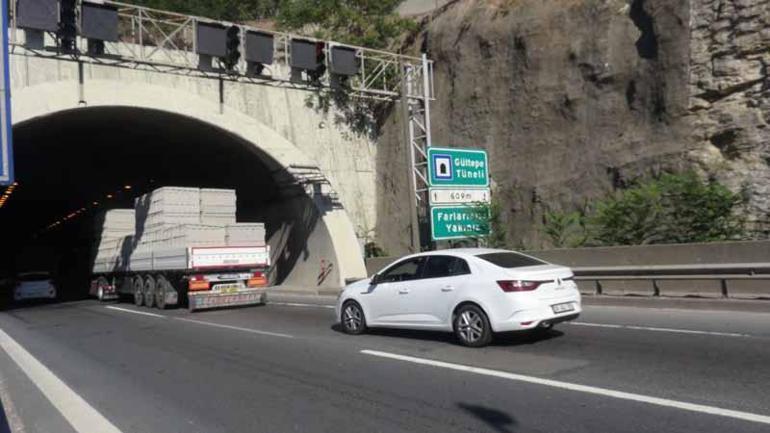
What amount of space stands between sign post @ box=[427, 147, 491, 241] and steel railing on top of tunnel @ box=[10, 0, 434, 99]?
150 inches

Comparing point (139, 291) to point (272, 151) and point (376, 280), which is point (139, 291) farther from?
point (376, 280)

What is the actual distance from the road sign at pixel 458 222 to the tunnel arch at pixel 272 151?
8009mm

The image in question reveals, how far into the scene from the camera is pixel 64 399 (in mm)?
8406

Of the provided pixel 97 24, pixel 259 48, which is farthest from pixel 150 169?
pixel 97 24

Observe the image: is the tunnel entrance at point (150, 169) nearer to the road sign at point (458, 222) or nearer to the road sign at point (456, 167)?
the road sign at point (458, 222)

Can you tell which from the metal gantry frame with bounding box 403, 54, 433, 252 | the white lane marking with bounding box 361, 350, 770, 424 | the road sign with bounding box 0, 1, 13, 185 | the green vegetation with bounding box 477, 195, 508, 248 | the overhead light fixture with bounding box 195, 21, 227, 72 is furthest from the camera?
the metal gantry frame with bounding box 403, 54, 433, 252

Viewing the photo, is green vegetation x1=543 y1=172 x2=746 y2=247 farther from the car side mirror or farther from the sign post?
the car side mirror

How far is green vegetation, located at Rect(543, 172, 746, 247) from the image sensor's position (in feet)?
58.5

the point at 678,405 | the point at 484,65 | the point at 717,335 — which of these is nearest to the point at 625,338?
the point at 717,335

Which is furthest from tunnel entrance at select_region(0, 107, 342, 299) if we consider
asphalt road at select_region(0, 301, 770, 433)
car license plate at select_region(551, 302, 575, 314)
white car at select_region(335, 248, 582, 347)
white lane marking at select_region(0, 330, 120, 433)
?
car license plate at select_region(551, 302, 575, 314)

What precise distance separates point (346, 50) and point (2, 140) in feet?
74.5

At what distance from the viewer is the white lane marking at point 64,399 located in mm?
7027

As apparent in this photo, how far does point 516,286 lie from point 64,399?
603 cm

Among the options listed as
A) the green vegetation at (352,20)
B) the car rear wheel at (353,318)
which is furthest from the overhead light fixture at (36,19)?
the car rear wheel at (353,318)
